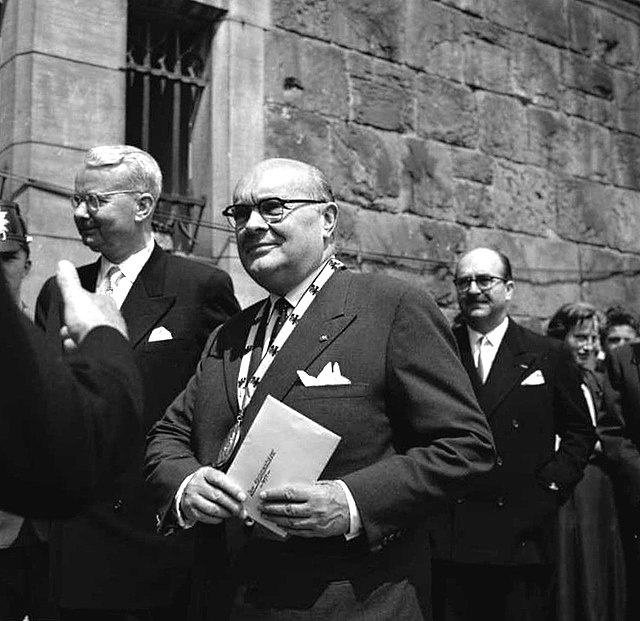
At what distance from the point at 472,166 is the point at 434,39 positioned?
930 millimetres

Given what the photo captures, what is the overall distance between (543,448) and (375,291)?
1.87 m

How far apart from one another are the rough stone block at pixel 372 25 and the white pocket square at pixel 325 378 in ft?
14.0

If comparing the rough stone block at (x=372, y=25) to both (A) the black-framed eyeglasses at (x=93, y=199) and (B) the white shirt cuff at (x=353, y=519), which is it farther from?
(B) the white shirt cuff at (x=353, y=519)

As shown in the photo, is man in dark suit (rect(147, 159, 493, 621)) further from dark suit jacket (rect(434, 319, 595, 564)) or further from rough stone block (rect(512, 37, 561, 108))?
rough stone block (rect(512, 37, 561, 108))

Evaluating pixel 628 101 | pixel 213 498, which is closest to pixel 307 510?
pixel 213 498

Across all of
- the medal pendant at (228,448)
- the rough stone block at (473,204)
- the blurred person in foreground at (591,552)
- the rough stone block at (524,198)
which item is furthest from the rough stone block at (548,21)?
the medal pendant at (228,448)

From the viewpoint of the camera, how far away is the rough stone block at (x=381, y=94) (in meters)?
6.32

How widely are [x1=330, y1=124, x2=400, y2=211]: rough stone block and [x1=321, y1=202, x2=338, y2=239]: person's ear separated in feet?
11.2

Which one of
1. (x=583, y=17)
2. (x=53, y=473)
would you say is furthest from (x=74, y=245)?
(x=583, y=17)

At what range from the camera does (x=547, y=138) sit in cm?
741

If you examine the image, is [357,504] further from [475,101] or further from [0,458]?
[475,101]

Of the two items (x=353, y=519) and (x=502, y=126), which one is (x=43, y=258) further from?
(x=502, y=126)

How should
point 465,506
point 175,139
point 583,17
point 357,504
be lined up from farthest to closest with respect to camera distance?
point 583,17 → point 175,139 → point 465,506 → point 357,504

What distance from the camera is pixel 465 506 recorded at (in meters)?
3.94
